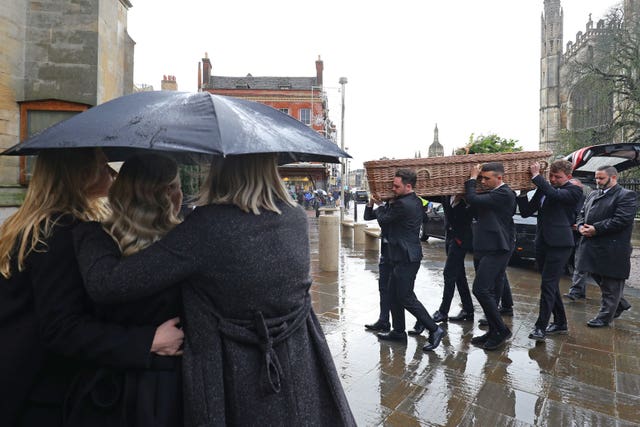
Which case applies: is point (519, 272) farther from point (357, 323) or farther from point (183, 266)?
point (183, 266)

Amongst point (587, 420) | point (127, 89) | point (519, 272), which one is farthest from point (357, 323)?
point (127, 89)

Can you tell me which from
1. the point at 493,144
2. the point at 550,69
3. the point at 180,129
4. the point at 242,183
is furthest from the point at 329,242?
the point at 550,69

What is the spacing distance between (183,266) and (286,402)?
64 cm

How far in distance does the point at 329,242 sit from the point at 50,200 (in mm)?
7356

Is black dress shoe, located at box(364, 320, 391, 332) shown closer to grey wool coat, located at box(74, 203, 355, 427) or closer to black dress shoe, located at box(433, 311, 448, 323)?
black dress shoe, located at box(433, 311, 448, 323)

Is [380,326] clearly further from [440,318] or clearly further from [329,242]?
[329,242]

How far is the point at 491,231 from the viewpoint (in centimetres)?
457

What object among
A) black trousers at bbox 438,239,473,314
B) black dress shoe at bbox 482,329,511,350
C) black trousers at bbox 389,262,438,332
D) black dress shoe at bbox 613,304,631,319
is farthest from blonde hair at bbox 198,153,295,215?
black dress shoe at bbox 613,304,631,319

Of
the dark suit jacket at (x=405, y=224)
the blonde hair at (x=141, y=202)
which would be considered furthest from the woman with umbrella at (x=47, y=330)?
the dark suit jacket at (x=405, y=224)

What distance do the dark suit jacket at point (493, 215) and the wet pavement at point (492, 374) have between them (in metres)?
1.17

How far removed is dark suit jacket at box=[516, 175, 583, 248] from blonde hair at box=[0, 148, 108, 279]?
448 centimetres

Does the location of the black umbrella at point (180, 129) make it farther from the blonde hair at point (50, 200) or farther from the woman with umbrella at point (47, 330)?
the woman with umbrella at point (47, 330)

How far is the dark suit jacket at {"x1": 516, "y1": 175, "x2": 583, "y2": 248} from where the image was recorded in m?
4.71

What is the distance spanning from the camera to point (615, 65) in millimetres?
25719
